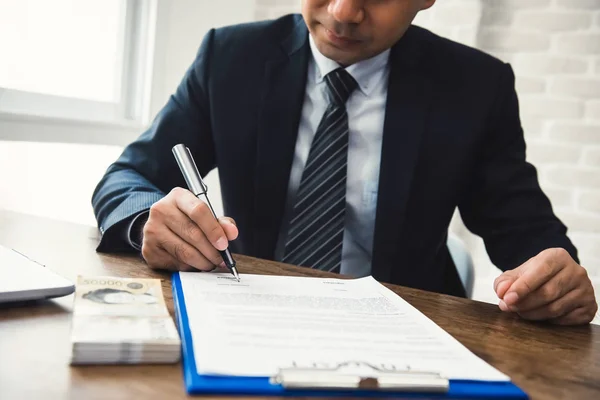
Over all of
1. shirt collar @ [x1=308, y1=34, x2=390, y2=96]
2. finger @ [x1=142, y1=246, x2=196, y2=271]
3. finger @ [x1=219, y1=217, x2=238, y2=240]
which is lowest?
finger @ [x1=142, y1=246, x2=196, y2=271]

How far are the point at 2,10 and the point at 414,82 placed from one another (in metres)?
1.25

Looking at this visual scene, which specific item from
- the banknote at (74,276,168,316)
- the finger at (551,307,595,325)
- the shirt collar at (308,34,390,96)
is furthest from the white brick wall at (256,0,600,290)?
the banknote at (74,276,168,316)

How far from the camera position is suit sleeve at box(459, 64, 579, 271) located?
122 centimetres

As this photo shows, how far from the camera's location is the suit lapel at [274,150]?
1269 mm

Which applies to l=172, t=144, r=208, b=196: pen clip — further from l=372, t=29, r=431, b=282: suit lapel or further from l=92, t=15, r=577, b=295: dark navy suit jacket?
l=372, t=29, r=431, b=282: suit lapel

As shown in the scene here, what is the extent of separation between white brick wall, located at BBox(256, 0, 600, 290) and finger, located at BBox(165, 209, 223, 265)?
6.16 feet

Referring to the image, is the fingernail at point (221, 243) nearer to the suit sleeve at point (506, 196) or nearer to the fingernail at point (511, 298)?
the fingernail at point (511, 298)

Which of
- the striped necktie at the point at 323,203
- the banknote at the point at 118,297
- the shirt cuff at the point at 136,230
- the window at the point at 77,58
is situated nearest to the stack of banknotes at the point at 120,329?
the banknote at the point at 118,297

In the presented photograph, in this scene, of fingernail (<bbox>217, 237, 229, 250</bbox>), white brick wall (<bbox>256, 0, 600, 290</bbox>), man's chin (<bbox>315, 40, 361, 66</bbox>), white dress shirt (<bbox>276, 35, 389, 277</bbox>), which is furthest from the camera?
white brick wall (<bbox>256, 0, 600, 290</bbox>)

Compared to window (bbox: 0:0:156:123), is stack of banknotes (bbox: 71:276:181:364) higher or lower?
lower

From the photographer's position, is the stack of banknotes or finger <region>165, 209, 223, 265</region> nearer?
the stack of banknotes

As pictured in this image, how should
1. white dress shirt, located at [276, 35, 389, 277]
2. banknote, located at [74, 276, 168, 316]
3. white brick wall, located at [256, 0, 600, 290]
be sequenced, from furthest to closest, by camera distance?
white brick wall, located at [256, 0, 600, 290]
white dress shirt, located at [276, 35, 389, 277]
banknote, located at [74, 276, 168, 316]

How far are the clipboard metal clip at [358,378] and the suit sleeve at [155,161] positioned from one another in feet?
1.76

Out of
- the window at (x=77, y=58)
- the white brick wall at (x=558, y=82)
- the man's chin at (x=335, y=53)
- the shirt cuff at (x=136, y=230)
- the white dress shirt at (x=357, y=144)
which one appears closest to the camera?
the shirt cuff at (x=136, y=230)
